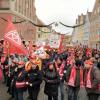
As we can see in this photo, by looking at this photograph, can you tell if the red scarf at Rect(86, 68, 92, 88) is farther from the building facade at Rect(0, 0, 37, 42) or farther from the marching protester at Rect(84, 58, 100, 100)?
the building facade at Rect(0, 0, 37, 42)

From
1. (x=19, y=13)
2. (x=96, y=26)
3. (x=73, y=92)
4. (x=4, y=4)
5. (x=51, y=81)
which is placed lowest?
(x=73, y=92)

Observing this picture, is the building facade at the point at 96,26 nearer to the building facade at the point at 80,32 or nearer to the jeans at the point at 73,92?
the building facade at the point at 80,32

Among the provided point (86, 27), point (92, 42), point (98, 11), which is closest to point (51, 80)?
point (98, 11)

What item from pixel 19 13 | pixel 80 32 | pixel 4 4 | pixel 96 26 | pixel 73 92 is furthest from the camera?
pixel 80 32

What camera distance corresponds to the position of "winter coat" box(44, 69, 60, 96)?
12180 millimetres

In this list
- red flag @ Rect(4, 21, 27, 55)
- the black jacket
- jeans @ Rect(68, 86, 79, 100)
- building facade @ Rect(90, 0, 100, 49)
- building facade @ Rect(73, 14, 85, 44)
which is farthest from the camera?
building facade @ Rect(73, 14, 85, 44)

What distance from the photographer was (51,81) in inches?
480

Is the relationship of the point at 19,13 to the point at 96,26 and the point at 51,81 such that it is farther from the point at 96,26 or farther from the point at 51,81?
the point at 51,81

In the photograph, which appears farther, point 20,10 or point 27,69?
point 20,10

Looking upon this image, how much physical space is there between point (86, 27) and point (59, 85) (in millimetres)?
98753

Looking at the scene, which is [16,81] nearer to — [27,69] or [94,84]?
[27,69]

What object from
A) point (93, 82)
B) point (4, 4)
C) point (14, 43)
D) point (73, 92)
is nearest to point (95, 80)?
point (93, 82)

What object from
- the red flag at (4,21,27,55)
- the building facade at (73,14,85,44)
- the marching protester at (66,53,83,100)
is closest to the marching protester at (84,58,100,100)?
the marching protester at (66,53,83,100)

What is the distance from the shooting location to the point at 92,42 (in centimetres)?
9531
